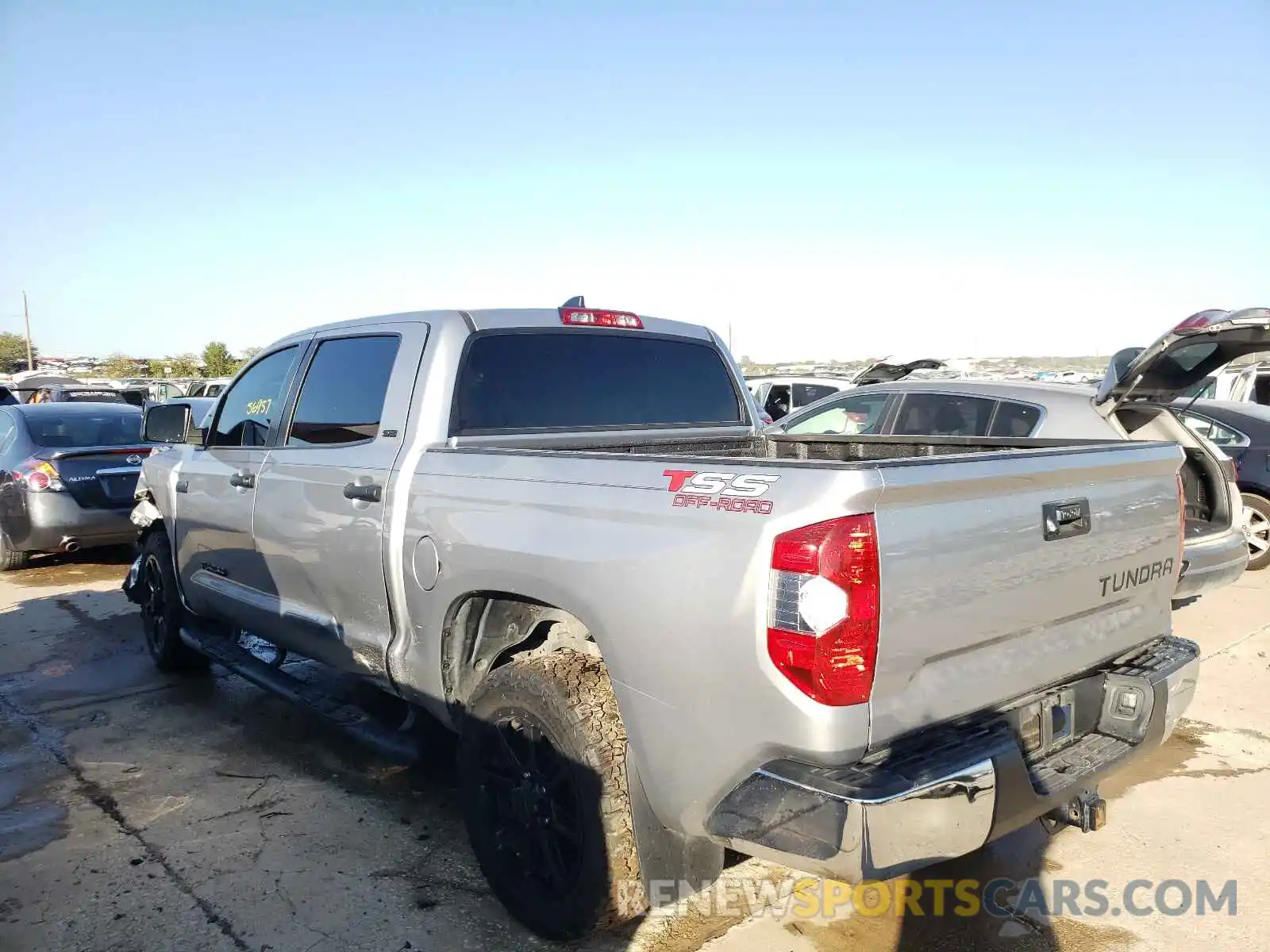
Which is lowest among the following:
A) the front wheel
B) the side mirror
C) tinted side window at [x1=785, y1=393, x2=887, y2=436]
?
the front wheel

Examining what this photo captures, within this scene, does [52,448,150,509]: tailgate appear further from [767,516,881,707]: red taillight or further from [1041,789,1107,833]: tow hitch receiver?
[1041,789,1107,833]: tow hitch receiver

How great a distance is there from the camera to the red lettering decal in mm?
2412

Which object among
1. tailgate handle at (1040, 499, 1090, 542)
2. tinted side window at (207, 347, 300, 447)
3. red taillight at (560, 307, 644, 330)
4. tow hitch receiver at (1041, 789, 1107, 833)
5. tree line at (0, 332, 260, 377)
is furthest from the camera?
tree line at (0, 332, 260, 377)

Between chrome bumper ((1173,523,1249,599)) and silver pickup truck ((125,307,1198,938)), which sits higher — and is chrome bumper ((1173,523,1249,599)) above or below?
below

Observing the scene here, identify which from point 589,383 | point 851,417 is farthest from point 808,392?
point 589,383

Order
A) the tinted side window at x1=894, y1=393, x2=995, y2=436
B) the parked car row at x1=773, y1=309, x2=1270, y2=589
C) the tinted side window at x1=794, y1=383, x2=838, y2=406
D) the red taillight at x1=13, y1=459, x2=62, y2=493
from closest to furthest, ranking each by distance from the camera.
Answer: the parked car row at x1=773, y1=309, x2=1270, y2=589, the tinted side window at x1=894, y1=393, x2=995, y2=436, the red taillight at x1=13, y1=459, x2=62, y2=493, the tinted side window at x1=794, y1=383, x2=838, y2=406

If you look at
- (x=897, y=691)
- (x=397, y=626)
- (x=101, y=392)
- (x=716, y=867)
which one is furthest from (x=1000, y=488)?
(x=101, y=392)

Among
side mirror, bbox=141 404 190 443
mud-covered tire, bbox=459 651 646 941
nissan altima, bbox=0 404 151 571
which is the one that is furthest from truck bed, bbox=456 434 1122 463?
nissan altima, bbox=0 404 151 571

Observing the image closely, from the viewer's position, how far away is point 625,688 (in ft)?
8.25

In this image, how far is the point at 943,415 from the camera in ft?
21.9

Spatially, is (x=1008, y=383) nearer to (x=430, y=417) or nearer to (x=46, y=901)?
(x=430, y=417)

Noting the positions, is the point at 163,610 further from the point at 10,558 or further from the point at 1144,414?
the point at 1144,414

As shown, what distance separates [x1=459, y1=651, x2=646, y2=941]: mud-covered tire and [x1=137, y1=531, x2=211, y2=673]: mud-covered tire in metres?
3.15

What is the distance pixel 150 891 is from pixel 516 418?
214cm
